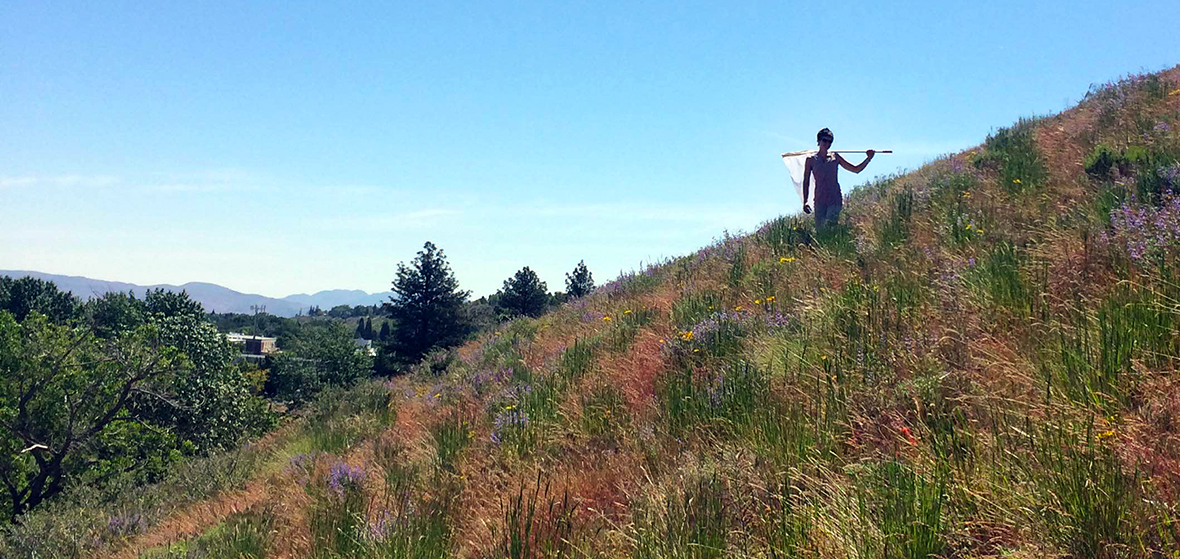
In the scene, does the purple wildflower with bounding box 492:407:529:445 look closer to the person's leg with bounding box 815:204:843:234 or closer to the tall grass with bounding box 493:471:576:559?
the tall grass with bounding box 493:471:576:559

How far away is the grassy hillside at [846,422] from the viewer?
2.11m

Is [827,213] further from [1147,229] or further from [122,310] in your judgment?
[122,310]

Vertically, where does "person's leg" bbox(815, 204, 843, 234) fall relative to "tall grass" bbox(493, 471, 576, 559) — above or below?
above

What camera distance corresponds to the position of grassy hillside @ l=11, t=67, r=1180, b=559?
2109mm

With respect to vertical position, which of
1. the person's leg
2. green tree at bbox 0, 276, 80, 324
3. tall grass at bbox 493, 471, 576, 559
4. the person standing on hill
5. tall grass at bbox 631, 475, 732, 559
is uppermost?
green tree at bbox 0, 276, 80, 324

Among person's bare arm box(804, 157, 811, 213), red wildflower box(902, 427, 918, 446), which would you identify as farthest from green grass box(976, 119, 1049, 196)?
red wildflower box(902, 427, 918, 446)

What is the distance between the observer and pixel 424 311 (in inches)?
2004

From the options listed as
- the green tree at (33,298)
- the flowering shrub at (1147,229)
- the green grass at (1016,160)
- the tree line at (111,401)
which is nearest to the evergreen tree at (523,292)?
the tree line at (111,401)

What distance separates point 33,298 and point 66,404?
178ft

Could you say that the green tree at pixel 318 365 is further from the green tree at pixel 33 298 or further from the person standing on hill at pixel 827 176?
the person standing on hill at pixel 827 176

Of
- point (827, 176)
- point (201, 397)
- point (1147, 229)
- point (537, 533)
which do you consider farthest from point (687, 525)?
point (201, 397)

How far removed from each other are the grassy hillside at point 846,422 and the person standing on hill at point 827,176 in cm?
110

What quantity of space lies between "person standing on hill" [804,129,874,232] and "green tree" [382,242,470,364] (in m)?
43.1

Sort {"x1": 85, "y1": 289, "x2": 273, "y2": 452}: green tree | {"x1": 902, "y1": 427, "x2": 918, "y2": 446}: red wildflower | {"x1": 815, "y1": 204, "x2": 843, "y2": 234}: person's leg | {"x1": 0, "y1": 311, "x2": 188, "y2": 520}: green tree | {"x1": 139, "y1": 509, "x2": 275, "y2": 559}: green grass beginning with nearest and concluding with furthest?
{"x1": 902, "y1": 427, "x2": 918, "y2": 446}: red wildflower, {"x1": 139, "y1": 509, "x2": 275, "y2": 559}: green grass, {"x1": 815, "y1": 204, "x2": 843, "y2": 234}: person's leg, {"x1": 0, "y1": 311, "x2": 188, "y2": 520}: green tree, {"x1": 85, "y1": 289, "x2": 273, "y2": 452}: green tree
